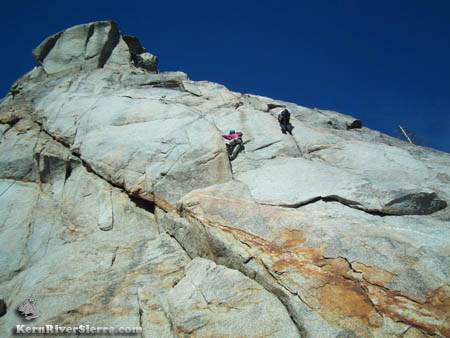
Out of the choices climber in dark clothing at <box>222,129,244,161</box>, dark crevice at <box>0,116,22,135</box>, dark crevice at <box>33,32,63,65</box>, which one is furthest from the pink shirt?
dark crevice at <box>33,32,63,65</box>

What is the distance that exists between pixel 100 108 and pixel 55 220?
8112mm

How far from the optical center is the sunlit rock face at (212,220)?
6.35m

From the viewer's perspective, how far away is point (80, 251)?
10508 mm

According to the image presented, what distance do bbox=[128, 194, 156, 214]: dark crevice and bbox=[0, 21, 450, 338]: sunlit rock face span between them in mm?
51

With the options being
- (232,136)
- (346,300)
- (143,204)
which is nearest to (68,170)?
(143,204)

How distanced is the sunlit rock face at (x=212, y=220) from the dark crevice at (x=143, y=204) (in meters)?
0.05

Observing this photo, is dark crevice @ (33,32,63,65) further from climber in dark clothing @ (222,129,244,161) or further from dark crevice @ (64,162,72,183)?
climber in dark clothing @ (222,129,244,161)

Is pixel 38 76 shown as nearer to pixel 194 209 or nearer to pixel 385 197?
pixel 194 209

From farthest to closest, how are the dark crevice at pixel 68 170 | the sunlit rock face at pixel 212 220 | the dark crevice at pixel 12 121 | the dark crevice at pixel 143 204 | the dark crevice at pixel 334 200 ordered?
the dark crevice at pixel 12 121 → the dark crevice at pixel 68 170 → the dark crevice at pixel 143 204 → the dark crevice at pixel 334 200 → the sunlit rock face at pixel 212 220

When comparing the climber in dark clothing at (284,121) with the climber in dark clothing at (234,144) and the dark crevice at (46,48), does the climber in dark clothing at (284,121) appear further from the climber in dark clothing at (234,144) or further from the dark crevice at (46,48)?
the dark crevice at (46,48)

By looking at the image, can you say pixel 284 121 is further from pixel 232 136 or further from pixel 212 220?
pixel 212 220

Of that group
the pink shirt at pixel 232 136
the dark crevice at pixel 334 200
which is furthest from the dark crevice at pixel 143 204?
the dark crevice at pixel 334 200

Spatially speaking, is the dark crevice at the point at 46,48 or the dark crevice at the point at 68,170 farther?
the dark crevice at the point at 46,48

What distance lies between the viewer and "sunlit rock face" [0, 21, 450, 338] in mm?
6352
